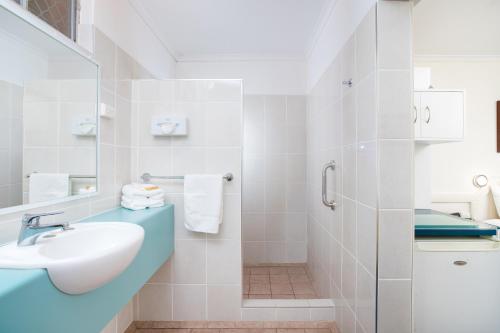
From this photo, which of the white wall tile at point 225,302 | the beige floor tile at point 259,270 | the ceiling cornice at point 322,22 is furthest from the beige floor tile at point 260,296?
the ceiling cornice at point 322,22

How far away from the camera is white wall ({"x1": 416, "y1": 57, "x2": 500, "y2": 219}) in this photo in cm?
248

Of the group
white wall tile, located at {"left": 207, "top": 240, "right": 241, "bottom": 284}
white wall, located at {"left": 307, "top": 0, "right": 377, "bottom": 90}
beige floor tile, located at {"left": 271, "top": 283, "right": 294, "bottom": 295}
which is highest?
white wall, located at {"left": 307, "top": 0, "right": 377, "bottom": 90}

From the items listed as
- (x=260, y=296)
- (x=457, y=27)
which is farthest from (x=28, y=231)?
(x=457, y=27)

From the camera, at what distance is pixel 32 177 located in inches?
44.2

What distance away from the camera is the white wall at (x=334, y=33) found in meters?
1.46

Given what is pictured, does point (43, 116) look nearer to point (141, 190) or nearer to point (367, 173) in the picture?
point (141, 190)

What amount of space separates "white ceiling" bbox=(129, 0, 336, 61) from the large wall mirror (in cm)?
100

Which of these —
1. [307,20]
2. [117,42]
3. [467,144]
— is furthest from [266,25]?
[467,144]

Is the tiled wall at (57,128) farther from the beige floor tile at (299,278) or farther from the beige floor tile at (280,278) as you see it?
the beige floor tile at (299,278)

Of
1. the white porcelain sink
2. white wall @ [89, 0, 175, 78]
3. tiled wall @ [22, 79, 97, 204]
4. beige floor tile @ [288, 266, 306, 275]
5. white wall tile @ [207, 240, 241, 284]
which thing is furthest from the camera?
beige floor tile @ [288, 266, 306, 275]

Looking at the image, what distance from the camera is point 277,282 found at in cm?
249

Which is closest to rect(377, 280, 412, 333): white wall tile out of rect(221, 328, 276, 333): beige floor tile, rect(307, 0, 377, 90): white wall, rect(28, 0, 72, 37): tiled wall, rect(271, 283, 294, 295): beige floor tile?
rect(221, 328, 276, 333): beige floor tile

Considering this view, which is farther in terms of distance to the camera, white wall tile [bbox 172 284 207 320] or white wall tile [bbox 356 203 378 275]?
white wall tile [bbox 172 284 207 320]

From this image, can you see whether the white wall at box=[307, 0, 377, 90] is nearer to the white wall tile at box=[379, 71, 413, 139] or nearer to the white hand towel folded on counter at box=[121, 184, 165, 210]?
the white wall tile at box=[379, 71, 413, 139]
